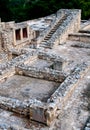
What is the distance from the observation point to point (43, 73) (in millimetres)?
11523

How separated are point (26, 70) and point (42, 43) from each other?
222 inches

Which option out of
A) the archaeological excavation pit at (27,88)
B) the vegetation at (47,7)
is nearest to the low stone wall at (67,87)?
the archaeological excavation pit at (27,88)

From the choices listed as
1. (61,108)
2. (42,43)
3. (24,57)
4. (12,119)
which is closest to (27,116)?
(12,119)

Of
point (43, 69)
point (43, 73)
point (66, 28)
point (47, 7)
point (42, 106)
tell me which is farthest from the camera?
point (47, 7)

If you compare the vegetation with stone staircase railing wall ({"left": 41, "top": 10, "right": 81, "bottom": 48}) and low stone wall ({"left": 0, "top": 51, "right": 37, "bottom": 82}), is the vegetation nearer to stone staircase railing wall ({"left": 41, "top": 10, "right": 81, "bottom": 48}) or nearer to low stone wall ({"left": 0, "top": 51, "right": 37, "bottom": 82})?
stone staircase railing wall ({"left": 41, "top": 10, "right": 81, "bottom": 48})

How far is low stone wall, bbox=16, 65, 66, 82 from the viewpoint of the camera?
36.9 ft

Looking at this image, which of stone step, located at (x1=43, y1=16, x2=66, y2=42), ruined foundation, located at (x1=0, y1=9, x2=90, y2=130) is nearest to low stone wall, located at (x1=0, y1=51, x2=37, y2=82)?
ruined foundation, located at (x1=0, y1=9, x2=90, y2=130)

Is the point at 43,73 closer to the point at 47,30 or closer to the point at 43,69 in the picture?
the point at 43,69

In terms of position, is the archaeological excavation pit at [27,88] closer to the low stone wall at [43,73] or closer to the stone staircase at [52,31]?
the low stone wall at [43,73]

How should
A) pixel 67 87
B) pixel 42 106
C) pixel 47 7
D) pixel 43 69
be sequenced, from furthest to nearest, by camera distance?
pixel 47 7 → pixel 43 69 → pixel 67 87 → pixel 42 106

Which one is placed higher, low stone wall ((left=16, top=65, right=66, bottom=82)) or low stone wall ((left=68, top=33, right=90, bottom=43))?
low stone wall ((left=68, top=33, right=90, bottom=43))

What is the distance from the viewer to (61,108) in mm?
8961

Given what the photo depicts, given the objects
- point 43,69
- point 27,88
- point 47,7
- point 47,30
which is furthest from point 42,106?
point 47,7

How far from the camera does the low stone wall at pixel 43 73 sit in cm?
1124
